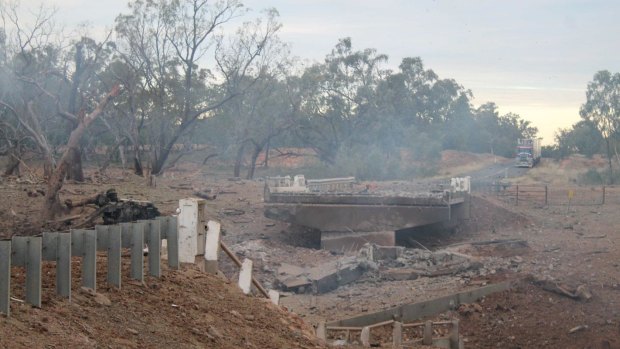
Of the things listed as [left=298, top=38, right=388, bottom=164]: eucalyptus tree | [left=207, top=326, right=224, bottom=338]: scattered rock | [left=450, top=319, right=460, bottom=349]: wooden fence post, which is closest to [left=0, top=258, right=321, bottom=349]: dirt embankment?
[left=207, top=326, right=224, bottom=338]: scattered rock

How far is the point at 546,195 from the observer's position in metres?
35.3

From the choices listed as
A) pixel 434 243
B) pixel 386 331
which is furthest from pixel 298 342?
pixel 434 243

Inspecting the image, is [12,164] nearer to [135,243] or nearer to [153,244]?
[153,244]

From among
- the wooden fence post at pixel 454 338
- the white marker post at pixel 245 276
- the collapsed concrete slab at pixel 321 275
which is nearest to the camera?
the white marker post at pixel 245 276

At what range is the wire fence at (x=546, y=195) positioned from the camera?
119ft

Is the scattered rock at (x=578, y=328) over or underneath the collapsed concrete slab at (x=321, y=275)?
underneath

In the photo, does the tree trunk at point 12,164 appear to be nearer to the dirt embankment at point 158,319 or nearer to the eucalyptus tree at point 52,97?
the eucalyptus tree at point 52,97

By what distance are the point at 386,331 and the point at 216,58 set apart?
85.9ft

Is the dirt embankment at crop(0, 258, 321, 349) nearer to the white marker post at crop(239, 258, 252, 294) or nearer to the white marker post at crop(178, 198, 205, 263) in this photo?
the white marker post at crop(178, 198, 205, 263)

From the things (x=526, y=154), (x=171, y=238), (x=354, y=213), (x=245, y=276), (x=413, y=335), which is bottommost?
(x=413, y=335)

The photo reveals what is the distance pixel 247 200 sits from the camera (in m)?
29.6

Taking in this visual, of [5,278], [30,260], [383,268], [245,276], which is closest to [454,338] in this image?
[245,276]

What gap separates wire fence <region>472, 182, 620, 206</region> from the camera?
36312mm

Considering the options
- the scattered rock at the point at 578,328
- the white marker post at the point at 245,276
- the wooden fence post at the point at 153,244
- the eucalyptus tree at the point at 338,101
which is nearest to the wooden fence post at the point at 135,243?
the wooden fence post at the point at 153,244
